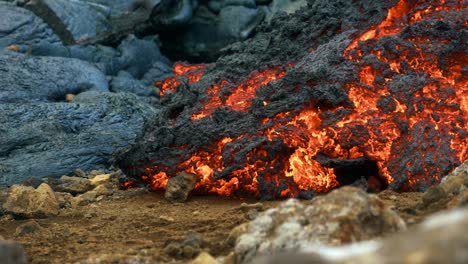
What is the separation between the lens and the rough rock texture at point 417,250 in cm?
143

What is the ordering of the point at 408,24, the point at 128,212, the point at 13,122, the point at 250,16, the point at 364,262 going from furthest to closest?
the point at 250,16
the point at 13,122
the point at 408,24
the point at 128,212
the point at 364,262

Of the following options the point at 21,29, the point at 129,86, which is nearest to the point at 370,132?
the point at 129,86

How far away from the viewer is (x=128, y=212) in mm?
4891

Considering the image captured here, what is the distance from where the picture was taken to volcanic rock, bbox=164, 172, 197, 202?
17.3ft

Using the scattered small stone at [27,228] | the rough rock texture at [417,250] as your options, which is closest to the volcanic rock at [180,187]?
the scattered small stone at [27,228]

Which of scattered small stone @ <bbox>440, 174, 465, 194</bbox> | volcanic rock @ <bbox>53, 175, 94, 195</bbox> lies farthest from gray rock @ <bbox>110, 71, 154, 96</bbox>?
scattered small stone @ <bbox>440, 174, 465, 194</bbox>

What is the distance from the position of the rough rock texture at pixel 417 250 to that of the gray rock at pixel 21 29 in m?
11.9

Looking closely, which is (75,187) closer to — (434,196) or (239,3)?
(434,196)

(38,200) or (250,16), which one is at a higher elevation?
(250,16)

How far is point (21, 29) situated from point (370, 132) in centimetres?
993

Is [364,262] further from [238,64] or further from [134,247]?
[238,64]

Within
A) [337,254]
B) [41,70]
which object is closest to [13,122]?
[41,70]

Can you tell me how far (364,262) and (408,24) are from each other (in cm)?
450

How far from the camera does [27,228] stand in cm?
427
